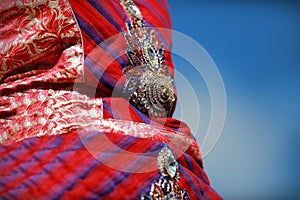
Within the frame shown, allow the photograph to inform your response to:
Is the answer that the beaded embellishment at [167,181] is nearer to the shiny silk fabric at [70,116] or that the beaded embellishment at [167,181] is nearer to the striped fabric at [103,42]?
the shiny silk fabric at [70,116]

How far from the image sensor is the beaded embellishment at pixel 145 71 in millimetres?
630

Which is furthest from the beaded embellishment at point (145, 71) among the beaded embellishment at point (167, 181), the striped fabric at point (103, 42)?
the beaded embellishment at point (167, 181)

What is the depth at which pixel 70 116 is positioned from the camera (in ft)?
1.65

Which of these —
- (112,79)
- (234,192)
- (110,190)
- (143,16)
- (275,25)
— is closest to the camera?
(110,190)

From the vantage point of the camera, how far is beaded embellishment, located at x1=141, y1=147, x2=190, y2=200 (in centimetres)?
49

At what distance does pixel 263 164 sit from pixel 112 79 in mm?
1597

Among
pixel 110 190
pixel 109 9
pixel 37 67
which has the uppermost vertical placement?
pixel 109 9

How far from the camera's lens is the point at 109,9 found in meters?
0.62

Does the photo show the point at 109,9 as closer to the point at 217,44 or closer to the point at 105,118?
the point at 105,118

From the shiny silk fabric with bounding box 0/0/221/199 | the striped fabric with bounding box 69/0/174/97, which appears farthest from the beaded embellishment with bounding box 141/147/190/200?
the striped fabric with bounding box 69/0/174/97

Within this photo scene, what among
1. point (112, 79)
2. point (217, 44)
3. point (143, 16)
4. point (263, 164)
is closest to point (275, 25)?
point (217, 44)

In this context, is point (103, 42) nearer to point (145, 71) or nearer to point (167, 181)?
point (145, 71)

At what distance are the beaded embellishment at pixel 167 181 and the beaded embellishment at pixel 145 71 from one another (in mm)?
118

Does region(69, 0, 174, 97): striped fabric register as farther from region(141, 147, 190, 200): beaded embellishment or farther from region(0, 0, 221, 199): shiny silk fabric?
region(141, 147, 190, 200): beaded embellishment
